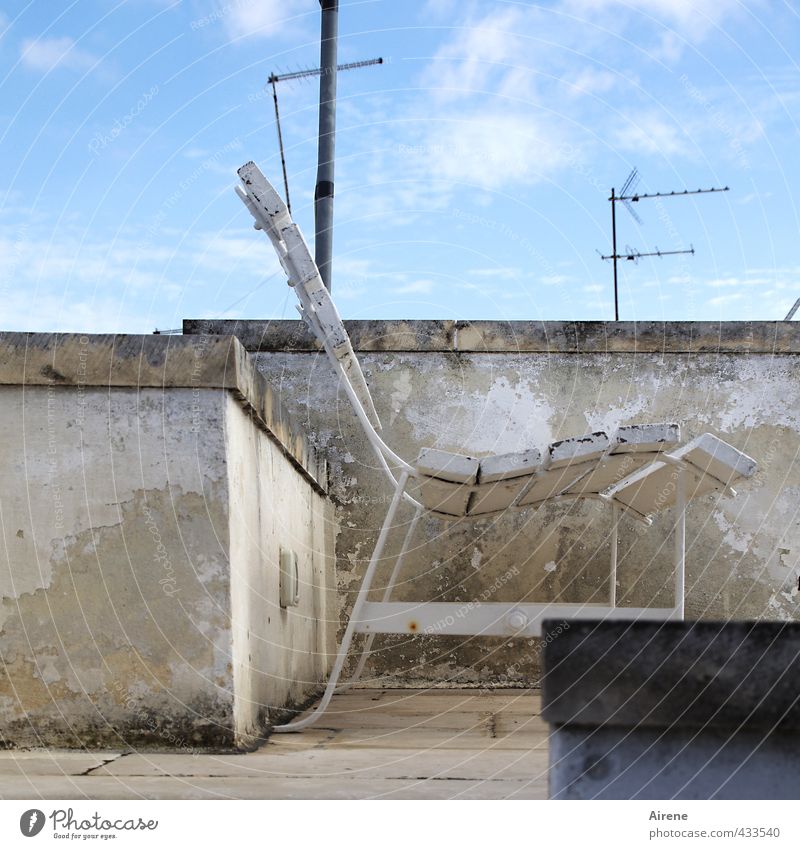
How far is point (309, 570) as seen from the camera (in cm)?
582

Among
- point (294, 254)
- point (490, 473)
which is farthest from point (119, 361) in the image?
point (490, 473)

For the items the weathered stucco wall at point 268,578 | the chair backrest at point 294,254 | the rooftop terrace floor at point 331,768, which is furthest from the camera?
the chair backrest at point 294,254

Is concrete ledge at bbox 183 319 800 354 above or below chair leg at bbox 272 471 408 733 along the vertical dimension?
above

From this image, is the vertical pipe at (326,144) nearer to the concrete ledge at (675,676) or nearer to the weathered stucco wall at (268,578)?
the weathered stucco wall at (268,578)

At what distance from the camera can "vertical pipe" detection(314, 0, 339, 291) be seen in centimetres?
725

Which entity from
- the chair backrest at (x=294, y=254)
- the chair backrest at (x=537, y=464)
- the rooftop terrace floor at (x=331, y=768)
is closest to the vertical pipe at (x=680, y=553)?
the chair backrest at (x=537, y=464)

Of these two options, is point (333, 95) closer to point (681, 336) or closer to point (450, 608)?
point (681, 336)

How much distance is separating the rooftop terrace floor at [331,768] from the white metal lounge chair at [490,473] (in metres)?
0.39

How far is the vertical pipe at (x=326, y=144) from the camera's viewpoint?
23.8 feet

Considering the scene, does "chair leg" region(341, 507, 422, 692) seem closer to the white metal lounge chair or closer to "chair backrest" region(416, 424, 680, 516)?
the white metal lounge chair

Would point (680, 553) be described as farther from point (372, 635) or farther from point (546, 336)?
point (546, 336)

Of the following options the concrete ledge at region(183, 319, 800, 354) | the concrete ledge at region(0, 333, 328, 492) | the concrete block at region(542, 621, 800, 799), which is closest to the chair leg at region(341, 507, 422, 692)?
the concrete ledge at region(183, 319, 800, 354)

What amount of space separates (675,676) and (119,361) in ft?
8.18

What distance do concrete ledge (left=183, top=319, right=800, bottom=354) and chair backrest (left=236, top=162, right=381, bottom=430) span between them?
193cm
